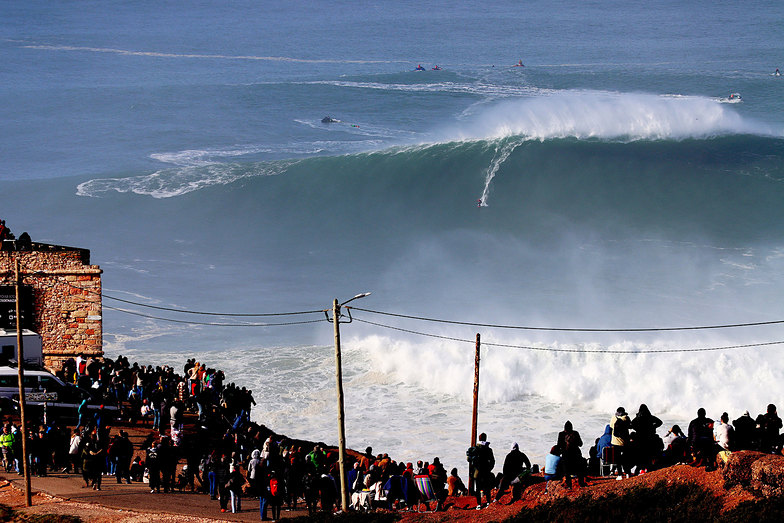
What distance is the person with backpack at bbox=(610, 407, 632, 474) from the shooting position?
14.9 m

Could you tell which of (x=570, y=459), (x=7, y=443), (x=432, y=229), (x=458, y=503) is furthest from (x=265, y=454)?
(x=432, y=229)

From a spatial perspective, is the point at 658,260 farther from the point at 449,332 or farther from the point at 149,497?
the point at 149,497

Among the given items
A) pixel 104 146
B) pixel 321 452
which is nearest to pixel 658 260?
pixel 321 452

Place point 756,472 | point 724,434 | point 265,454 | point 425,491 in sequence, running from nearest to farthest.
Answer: point 756,472, point 724,434, point 425,491, point 265,454

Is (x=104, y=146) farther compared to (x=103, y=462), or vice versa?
(x=104, y=146)

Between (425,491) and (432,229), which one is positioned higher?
(432,229)

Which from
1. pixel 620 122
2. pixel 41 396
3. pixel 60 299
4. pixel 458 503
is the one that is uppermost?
pixel 620 122

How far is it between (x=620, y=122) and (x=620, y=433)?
145 feet

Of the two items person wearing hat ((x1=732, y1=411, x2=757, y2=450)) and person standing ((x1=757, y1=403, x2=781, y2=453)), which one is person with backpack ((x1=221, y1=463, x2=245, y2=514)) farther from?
person standing ((x1=757, y1=403, x2=781, y2=453))

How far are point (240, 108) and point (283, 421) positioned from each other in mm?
59082

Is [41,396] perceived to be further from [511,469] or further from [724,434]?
[724,434]

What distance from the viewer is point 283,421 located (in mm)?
26562

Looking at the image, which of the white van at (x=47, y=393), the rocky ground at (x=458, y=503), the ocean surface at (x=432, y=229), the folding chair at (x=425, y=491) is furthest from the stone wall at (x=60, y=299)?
the folding chair at (x=425, y=491)

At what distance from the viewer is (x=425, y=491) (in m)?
16.5
